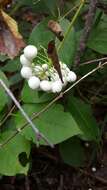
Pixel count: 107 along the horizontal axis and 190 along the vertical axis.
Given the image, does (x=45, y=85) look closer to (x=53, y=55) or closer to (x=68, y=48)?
(x=53, y=55)

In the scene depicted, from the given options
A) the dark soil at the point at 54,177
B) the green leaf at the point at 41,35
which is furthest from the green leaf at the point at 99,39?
the dark soil at the point at 54,177

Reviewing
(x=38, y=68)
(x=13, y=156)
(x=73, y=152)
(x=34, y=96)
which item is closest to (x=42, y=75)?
(x=38, y=68)

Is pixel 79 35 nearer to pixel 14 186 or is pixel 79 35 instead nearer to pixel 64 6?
pixel 64 6

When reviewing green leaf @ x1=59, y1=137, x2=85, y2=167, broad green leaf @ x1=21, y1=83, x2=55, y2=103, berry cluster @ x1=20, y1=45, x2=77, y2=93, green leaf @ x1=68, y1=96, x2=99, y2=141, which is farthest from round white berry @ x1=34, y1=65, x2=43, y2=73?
green leaf @ x1=59, y1=137, x2=85, y2=167

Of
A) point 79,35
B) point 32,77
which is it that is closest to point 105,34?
point 79,35

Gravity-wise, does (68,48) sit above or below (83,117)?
above
